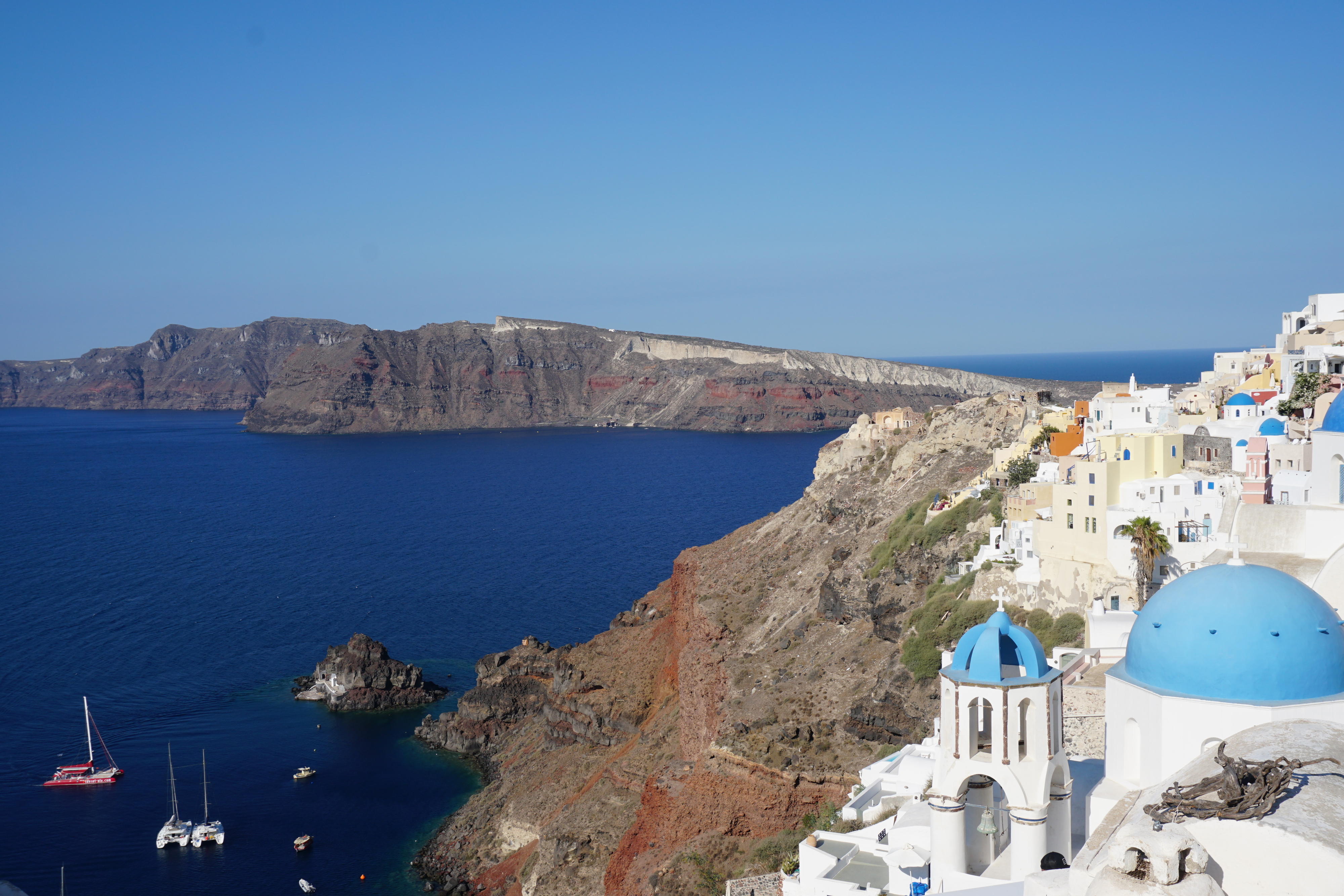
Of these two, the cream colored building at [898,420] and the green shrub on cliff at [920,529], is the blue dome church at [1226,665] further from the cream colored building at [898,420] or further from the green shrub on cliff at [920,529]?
the cream colored building at [898,420]

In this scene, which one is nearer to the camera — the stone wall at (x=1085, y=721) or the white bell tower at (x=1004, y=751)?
the white bell tower at (x=1004, y=751)

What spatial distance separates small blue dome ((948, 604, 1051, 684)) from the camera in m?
15.7

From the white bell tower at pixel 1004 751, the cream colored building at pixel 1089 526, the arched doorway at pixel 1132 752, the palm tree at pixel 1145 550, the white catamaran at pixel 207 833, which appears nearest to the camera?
the white bell tower at pixel 1004 751

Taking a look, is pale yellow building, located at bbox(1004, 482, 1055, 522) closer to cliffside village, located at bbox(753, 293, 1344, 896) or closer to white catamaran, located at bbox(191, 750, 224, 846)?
cliffside village, located at bbox(753, 293, 1344, 896)

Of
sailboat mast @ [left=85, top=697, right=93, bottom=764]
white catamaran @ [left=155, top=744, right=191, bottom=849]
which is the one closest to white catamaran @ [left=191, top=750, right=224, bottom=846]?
white catamaran @ [left=155, top=744, right=191, bottom=849]

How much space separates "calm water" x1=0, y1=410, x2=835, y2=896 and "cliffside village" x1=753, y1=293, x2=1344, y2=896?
81.3 ft

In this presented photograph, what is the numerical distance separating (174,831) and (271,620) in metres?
32.2

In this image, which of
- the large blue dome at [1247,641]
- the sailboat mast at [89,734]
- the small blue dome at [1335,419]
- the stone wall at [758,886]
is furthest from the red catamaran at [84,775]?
the small blue dome at [1335,419]

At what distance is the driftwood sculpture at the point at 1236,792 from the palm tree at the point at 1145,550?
1551cm

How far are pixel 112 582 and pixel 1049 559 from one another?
73.1m

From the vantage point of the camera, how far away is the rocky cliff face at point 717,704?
3064 cm

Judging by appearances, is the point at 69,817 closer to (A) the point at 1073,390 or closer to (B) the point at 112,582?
(B) the point at 112,582

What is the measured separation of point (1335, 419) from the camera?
25.1 metres

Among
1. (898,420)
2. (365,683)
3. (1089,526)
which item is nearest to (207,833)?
(365,683)
